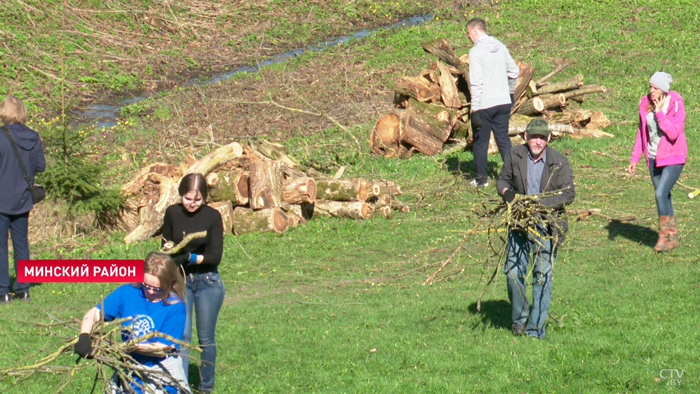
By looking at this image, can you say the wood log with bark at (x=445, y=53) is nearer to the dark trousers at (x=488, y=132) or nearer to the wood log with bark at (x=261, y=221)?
the dark trousers at (x=488, y=132)

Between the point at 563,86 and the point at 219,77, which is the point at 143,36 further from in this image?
the point at 563,86

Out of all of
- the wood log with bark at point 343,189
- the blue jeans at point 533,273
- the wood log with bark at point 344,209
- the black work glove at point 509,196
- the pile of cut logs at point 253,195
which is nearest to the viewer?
the black work glove at point 509,196

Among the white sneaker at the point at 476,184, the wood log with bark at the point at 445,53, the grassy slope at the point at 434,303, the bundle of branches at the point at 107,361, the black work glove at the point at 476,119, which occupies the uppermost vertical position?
the wood log with bark at the point at 445,53

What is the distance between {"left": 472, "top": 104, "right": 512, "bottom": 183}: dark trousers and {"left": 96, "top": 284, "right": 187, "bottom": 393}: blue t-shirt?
8991 mm

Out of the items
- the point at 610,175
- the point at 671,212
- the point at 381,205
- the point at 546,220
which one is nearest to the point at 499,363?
the point at 546,220

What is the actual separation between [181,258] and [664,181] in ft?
21.3

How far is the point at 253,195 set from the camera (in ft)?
40.9

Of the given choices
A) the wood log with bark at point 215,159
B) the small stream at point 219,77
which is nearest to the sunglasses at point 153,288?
the wood log with bark at point 215,159

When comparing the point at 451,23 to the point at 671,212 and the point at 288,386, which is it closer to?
the point at 671,212

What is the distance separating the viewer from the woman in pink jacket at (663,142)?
912 centimetres

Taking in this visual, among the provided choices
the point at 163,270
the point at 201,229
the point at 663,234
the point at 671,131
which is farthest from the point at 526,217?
the point at 663,234

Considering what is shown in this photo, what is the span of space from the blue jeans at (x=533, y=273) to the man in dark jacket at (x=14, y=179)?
564 cm

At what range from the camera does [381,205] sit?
42.8 feet

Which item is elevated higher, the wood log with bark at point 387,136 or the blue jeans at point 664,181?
the wood log with bark at point 387,136
